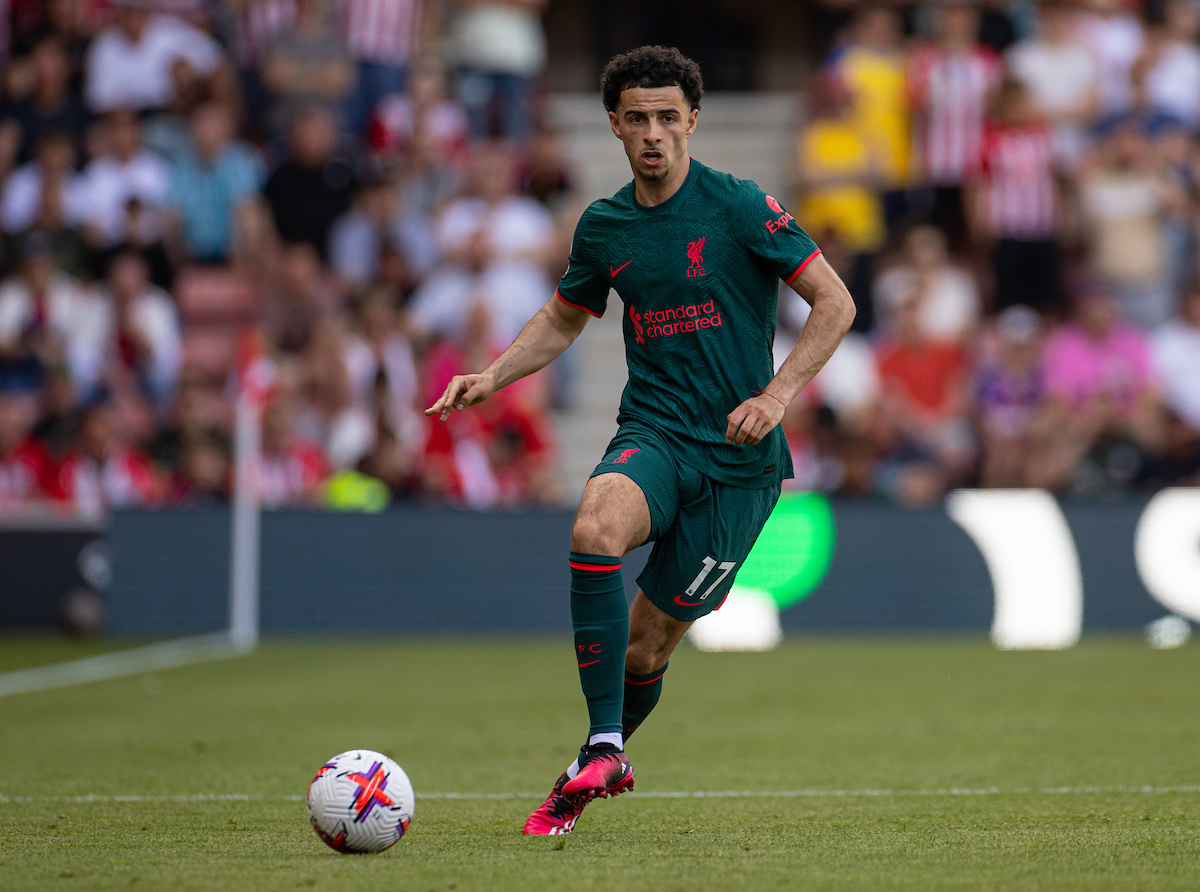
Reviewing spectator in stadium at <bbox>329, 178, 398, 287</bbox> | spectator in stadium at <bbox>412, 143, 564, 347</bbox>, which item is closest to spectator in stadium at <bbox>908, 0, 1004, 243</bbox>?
spectator in stadium at <bbox>412, 143, 564, 347</bbox>

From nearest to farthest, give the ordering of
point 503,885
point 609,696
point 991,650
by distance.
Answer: point 503,885 → point 609,696 → point 991,650

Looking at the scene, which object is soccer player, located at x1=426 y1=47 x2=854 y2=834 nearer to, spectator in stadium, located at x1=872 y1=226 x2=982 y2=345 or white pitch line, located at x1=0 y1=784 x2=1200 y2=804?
white pitch line, located at x1=0 y1=784 x2=1200 y2=804

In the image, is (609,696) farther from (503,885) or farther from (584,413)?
(584,413)

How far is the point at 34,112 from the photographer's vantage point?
17.9 meters

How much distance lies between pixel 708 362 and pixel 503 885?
189 centimetres

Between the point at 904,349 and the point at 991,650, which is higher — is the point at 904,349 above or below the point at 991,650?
above

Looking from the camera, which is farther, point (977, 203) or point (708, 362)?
point (977, 203)

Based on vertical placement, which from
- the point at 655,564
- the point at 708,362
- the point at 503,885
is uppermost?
the point at 708,362

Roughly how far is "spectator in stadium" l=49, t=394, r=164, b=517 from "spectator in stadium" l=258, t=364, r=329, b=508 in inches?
43.3

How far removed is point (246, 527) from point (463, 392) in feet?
28.4

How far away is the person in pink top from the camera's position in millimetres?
13977

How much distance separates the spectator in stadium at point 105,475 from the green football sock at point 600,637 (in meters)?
10.3

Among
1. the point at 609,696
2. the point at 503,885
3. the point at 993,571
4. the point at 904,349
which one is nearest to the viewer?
the point at 503,885

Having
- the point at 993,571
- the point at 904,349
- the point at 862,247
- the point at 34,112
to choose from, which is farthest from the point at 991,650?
the point at 34,112
